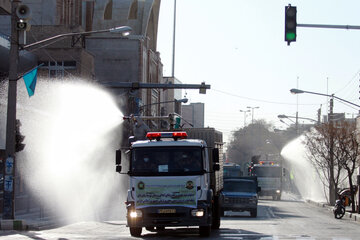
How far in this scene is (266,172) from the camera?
70438mm

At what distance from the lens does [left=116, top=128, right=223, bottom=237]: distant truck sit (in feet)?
66.1

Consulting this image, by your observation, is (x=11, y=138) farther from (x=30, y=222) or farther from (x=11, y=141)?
(x=30, y=222)

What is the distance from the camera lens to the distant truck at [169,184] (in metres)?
20.2

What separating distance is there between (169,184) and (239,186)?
18930 millimetres

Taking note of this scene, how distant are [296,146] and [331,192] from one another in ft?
150

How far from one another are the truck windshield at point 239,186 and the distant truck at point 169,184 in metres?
17.9

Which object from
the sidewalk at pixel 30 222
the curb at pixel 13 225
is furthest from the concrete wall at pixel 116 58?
the curb at pixel 13 225

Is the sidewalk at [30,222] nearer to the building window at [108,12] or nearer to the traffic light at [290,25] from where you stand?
the traffic light at [290,25]

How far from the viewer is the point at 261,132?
6358 inches

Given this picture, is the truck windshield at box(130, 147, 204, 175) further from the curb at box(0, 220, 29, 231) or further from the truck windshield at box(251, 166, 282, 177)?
the truck windshield at box(251, 166, 282, 177)

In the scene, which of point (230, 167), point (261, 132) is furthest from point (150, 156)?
point (261, 132)

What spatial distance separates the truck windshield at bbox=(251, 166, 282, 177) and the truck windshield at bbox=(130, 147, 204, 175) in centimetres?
5034

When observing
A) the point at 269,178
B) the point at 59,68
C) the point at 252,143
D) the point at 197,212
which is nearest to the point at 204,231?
the point at 197,212

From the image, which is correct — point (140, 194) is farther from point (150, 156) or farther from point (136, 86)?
point (136, 86)
